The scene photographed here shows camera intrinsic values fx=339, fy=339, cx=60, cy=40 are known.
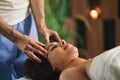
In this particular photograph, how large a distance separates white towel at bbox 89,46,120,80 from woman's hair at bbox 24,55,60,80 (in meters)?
0.45

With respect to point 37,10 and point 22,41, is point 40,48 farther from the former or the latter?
point 37,10

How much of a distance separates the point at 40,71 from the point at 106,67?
22.6 inches

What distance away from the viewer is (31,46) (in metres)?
1.78

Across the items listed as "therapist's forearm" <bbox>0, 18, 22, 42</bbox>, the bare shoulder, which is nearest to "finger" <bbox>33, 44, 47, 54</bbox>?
"therapist's forearm" <bbox>0, 18, 22, 42</bbox>

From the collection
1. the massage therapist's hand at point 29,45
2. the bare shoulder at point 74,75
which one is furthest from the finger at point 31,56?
the bare shoulder at point 74,75

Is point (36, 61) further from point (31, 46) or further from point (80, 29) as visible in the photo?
point (80, 29)

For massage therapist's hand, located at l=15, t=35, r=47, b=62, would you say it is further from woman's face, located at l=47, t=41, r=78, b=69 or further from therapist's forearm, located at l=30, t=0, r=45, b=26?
therapist's forearm, located at l=30, t=0, r=45, b=26

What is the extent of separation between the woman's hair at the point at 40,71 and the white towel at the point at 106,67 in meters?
0.45

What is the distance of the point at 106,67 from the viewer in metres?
1.37

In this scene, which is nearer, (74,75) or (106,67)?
(106,67)

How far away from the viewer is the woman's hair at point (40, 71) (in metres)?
1.85

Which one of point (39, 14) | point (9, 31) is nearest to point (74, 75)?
point (9, 31)

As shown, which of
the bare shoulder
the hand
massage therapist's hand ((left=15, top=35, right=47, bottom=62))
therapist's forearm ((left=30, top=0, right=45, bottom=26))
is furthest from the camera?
therapist's forearm ((left=30, top=0, right=45, bottom=26))

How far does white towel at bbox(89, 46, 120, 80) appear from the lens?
1337 mm
